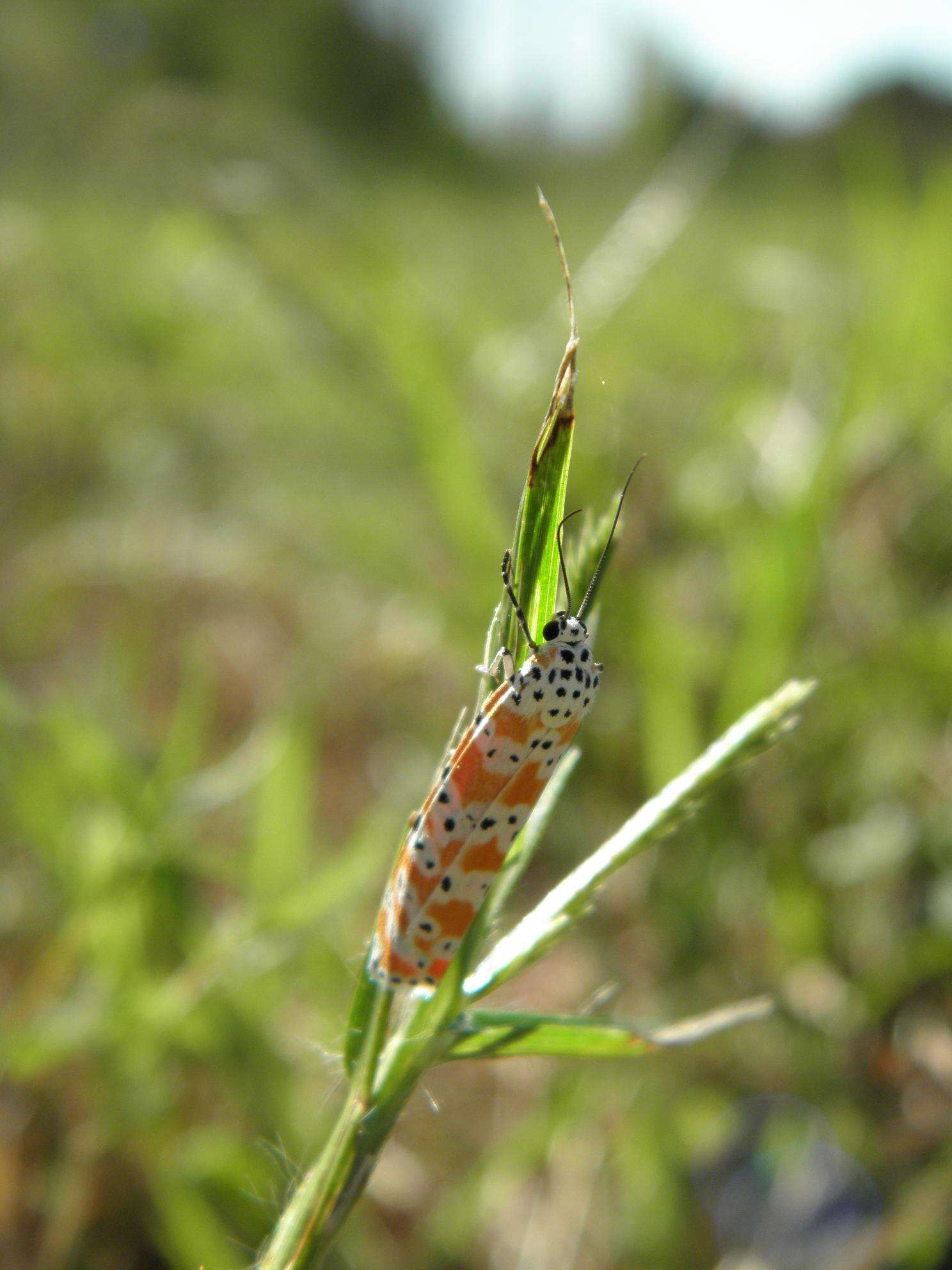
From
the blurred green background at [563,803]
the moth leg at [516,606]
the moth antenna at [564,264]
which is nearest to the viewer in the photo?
the moth antenna at [564,264]

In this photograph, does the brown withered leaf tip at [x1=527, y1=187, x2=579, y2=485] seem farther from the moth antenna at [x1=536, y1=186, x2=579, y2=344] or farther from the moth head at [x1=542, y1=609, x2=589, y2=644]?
the moth head at [x1=542, y1=609, x2=589, y2=644]

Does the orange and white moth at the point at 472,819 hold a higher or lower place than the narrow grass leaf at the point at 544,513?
lower

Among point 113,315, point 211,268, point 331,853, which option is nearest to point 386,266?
point 331,853

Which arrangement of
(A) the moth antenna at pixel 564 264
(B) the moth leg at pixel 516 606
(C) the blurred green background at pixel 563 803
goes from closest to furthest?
(A) the moth antenna at pixel 564 264, (B) the moth leg at pixel 516 606, (C) the blurred green background at pixel 563 803

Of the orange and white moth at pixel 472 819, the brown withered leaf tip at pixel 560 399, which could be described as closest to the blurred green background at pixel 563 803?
the brown withered leaf tip at pixel 560 399

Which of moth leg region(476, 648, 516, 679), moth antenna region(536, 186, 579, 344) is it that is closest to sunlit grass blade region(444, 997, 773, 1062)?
moth leg region(476, 648, 516, 679)

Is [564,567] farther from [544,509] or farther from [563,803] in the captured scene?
[563,803]

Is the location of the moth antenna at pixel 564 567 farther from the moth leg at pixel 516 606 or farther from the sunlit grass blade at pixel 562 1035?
the sunlit grass blade at pixel 562 1035

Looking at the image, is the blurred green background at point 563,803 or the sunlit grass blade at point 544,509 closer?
the sunlit grass blade at point 544,509
